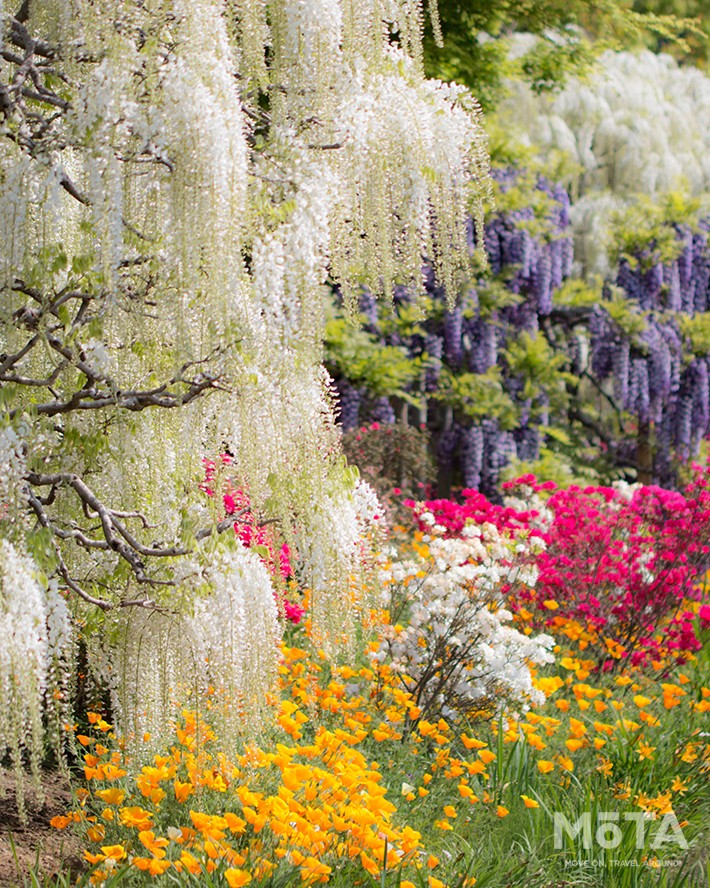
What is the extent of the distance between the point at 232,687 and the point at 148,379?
0.89 m

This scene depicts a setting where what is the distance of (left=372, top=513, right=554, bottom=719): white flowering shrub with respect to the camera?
3984 millimetres

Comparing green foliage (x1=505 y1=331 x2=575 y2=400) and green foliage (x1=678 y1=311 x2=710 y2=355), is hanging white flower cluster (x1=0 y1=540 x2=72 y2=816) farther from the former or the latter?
green foliage (x1=678 y1=311 x2=710 y2=355)

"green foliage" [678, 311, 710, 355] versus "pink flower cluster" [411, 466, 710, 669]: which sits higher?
"green foliage" [678, 311, 710, 355]

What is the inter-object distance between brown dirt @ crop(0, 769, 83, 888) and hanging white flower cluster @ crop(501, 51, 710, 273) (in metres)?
9.79

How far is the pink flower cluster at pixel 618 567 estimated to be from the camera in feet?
16.8

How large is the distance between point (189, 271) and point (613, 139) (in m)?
11.6

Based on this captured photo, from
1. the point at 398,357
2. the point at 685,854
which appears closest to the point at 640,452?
the point at 398,357

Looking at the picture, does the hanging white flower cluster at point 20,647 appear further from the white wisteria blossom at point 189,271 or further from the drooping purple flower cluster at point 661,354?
the drooping purple flower cluster at point 661,354

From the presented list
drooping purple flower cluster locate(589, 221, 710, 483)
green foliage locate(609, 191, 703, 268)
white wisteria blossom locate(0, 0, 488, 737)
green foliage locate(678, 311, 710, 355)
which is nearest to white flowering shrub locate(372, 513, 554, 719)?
white wisteria blossom locate(0, 0, 488, 737)

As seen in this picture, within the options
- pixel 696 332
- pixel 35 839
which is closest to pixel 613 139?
pixel 696 332

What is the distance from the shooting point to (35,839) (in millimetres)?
3037

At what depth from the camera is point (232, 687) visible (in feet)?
8.65

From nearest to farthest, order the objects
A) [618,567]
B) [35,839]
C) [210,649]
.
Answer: [210,649] → [35,839] → [618,567]

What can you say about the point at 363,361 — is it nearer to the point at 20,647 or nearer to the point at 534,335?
the point at 534,335
